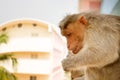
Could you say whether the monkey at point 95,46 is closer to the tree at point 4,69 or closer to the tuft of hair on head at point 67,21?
the tuft of hair on head at point 67,21

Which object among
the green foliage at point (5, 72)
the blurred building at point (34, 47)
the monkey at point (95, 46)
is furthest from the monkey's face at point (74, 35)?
the blurred building at point (34, 47)

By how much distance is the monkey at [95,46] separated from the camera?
1101 millimetres

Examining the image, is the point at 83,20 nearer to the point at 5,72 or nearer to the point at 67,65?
the point at 67,65

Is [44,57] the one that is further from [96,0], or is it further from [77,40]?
[77,40]

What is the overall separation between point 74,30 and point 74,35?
0.03m

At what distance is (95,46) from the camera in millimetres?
1132

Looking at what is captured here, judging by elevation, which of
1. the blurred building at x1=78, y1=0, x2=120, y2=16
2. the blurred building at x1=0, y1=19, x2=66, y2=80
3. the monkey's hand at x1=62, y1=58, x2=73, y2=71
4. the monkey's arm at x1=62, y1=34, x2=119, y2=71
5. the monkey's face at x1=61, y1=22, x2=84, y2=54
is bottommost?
the blurred building at x1=0, y1=19, x2=66, y2=80

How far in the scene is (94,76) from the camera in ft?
3.68

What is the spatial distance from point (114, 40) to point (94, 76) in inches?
5.8

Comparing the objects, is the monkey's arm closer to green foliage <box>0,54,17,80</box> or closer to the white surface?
green foliage <box>0,54,17,80</box>

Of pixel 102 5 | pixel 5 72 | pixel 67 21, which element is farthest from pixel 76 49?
pixel 5 72

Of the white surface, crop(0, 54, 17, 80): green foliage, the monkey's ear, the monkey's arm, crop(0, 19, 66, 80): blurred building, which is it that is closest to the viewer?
the monkey's arm

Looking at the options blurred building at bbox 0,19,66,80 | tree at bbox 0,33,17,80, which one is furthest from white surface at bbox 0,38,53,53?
tree at bbox 0,33,17,80

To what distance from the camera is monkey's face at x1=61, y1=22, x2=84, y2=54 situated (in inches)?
A: 45.3
